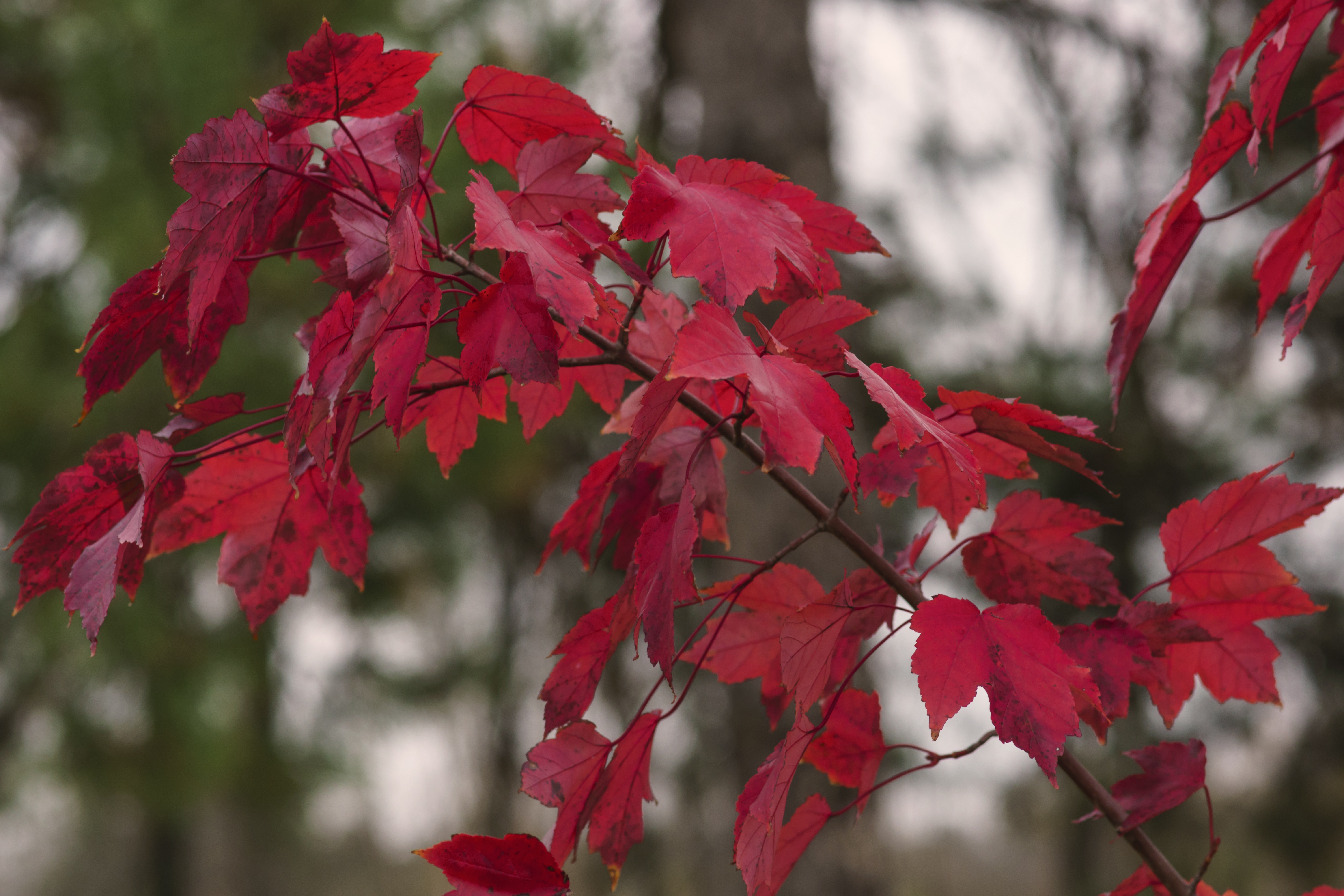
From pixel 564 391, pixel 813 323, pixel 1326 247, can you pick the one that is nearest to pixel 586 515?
pixel 564 391

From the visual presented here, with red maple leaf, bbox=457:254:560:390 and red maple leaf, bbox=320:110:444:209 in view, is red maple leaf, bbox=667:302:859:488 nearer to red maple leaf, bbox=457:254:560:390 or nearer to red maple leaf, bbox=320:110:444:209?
red maple leaf, bbox=457:254:560:390

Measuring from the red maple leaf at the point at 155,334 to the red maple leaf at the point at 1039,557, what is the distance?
47 centimetres

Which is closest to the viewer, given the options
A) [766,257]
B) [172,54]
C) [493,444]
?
[766,257]

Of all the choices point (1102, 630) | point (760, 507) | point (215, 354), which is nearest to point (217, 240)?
point (215, 354)

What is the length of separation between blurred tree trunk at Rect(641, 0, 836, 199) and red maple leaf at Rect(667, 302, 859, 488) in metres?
1.71

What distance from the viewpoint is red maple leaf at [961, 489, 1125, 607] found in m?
0.54

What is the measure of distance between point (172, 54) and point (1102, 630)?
176 inches

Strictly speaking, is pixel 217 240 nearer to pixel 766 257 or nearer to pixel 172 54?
pixel 766 257

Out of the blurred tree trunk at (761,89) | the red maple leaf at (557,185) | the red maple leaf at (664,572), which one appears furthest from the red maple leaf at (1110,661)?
the blurred tree trunk at (761,89)

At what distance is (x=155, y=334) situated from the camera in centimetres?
52

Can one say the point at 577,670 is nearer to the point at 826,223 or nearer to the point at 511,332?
the point at 511,332

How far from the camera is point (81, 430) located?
4082 millimetres

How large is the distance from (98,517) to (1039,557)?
544 millimetres

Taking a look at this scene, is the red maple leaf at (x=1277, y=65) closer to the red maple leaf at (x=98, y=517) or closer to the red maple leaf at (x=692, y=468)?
the red maple leaf at (x=692, y=468)
